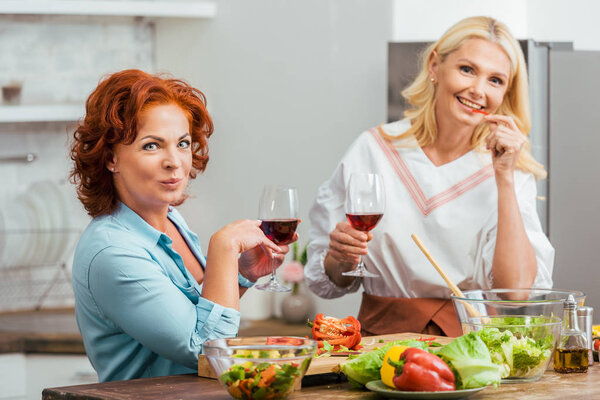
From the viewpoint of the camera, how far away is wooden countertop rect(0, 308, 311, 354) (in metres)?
3.56

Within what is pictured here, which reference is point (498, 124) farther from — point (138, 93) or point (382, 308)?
point (138, 93)

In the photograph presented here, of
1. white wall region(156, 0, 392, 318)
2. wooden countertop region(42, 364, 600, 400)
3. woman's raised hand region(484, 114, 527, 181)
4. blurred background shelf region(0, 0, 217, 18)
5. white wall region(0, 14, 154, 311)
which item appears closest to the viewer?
wooden countertop region(42, 364, 600, 400)

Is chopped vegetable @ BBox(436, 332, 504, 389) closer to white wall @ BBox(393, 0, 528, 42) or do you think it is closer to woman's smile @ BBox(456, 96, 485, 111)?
woman's smile @ BBox(456, 96, 485, 111)

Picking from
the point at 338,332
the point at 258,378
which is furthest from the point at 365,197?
the point at 258,378

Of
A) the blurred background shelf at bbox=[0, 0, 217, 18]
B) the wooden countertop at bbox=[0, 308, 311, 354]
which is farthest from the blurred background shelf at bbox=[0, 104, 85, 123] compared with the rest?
the wooden countertop at bbox=[0, 308, 311, 354]

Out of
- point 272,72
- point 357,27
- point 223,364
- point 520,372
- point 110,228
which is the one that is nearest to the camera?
point 223,364

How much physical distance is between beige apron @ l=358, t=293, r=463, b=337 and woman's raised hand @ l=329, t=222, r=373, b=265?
7.5 inches

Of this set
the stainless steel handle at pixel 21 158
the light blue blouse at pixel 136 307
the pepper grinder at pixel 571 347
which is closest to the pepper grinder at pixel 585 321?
the pepper grinder at pixel 571 347

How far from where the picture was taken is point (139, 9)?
3922 mm

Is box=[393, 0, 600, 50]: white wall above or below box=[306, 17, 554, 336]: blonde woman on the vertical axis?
above

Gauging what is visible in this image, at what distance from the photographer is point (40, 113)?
391cm

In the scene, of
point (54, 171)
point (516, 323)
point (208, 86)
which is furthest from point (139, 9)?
point (516, 323)

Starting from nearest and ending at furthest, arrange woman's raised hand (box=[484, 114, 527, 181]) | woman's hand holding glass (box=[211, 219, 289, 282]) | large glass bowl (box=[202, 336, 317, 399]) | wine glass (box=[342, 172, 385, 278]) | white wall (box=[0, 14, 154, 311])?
large glass bowl (box=[202, 336, 317, 399]) < woman's hand holding glass (box=[211, 219, 289, 282]) < wine glass (box=[342, 172, 385, 278]) < woman's raised hand (box=[484, 114, 527, 181]) < white wall (box=[0, 14, 154, 311])

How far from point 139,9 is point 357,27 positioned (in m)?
1.01
